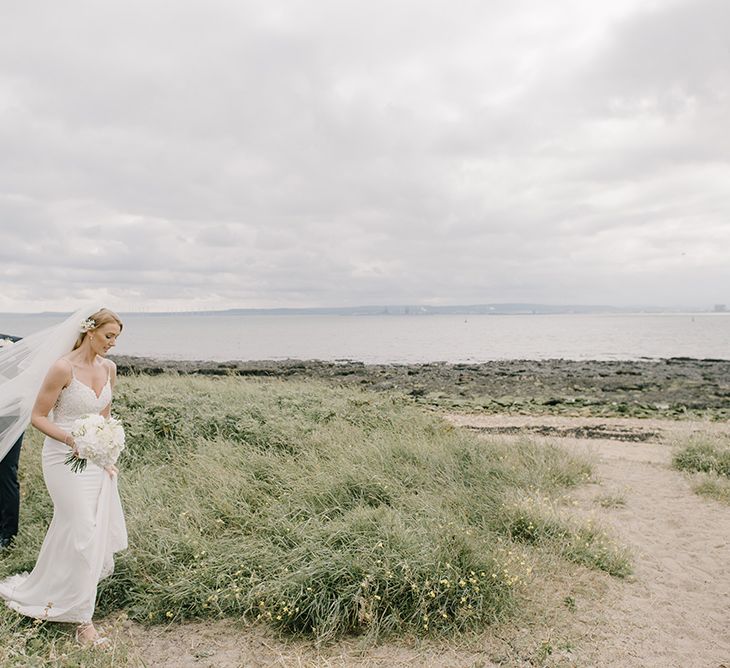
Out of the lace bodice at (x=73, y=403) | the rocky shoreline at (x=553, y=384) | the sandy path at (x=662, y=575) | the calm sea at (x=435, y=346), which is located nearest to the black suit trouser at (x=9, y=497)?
the lace bodice at (x=73, y=403)

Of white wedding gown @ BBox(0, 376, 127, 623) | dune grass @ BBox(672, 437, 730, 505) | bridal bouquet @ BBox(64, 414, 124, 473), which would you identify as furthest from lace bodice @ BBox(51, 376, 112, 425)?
dune grass @ BBox(672, 437, 730, 505)

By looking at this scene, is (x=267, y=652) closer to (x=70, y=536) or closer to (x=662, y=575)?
(x=70, y=536)

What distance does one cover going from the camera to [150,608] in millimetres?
4941

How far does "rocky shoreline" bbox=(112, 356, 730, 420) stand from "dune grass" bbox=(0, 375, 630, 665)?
40.6 feet

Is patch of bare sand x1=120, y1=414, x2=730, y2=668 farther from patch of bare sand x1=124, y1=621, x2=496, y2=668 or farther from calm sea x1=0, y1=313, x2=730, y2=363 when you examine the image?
calm sea x1=0, y1=313, x2=730, y2=363

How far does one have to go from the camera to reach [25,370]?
18.1ft

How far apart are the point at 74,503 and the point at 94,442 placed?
0.66 m

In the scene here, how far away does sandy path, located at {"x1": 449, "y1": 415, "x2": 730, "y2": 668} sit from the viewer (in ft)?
14.9

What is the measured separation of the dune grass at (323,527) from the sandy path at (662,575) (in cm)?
47

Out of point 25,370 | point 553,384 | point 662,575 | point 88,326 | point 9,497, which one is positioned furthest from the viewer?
point 553,384

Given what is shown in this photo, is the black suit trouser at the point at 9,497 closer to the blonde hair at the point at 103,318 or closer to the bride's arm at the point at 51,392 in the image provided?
the bride's arm at the point at 51,392

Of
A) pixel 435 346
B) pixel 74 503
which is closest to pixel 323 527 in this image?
pixel 74 503

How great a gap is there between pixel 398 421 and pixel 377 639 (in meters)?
6.21

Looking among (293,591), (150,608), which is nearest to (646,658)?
(293,591)
